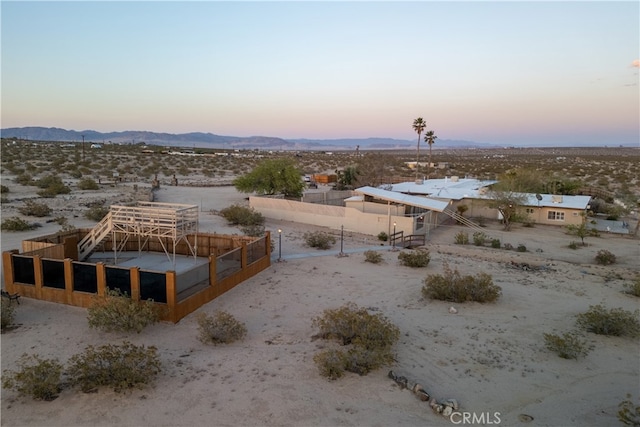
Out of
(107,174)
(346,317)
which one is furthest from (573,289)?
(107,174)

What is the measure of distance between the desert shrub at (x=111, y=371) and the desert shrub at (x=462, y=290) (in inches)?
364

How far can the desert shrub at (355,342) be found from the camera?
9.59m

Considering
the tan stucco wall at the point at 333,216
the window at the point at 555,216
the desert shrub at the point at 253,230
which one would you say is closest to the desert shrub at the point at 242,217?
the desert shrub at the point at 253,230

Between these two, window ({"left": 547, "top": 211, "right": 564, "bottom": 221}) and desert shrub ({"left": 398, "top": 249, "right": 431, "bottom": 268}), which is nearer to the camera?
desert shrub ({"left": 398, "top": 249, "right": 431, "bottom": 268})

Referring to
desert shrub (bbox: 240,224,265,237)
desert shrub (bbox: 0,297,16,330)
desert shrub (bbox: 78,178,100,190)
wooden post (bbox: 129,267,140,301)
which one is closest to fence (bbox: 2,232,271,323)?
wooden post (bbox: 129,267,140,301)

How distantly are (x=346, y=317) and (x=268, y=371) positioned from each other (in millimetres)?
2440

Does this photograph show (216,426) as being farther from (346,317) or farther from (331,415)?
(346,317)

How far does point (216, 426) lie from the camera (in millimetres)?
7766

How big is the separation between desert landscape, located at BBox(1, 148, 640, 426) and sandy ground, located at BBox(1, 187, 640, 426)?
34 mm

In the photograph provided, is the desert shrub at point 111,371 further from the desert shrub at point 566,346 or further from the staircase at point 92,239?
the desert shrub at point 566,346

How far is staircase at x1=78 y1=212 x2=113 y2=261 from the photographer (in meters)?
17.0

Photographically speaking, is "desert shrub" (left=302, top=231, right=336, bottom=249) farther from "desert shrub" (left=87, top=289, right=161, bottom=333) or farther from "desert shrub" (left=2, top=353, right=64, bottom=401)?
"desert shrub" (left=2, top=353, right=64, bottom=401)

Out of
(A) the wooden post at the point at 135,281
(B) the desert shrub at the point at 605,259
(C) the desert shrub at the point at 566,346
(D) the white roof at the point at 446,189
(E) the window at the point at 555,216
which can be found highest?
(D) the white roof at the point at 446,189

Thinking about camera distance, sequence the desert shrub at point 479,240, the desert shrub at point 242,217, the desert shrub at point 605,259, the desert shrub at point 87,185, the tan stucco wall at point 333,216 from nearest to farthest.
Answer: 1. the desert shrub at point 605,259
2. the desert shrub at point 479,240
3. the tan stucco wall at point 333,216
4. the desert shrub at point 242,217
5. the desert shrub at point 87,185
